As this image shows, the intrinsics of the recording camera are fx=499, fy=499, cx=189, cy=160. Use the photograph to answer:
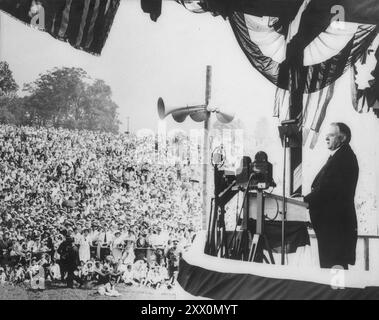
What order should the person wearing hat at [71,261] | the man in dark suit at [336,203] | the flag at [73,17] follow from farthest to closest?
the man in dark suit at [336,203]
the flag at [73,17]
the person wearing hat at [71,261]

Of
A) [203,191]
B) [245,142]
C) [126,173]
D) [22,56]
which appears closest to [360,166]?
[245,142]

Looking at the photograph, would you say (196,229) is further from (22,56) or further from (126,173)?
(22,56)

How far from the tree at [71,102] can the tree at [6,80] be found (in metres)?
0.12

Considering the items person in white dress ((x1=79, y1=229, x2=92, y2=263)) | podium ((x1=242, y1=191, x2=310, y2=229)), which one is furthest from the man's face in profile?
person in white dress ((x1=79, y1=229, x2=92, y2=263))

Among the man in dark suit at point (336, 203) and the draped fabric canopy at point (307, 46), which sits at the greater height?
the draped fabric canopy at point (307, 46)

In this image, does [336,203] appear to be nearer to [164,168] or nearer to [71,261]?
[164,168]

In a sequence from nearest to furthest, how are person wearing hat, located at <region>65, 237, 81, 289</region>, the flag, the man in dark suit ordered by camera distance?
person wearing hat, located at <region>65, 237, 81, 289</region> < the flag < the man in dark suit

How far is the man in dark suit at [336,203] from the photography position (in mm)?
4504

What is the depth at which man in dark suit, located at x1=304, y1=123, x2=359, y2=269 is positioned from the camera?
450 cm

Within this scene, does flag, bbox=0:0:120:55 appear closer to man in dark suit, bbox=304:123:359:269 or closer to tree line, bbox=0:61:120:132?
tree line, bbox=0:61:120:132

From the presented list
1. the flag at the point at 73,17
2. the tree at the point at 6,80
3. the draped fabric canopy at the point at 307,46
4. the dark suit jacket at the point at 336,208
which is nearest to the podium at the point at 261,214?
the dark suit jacket at the point at 336,208

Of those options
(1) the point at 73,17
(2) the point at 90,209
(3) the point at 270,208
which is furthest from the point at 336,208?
(1) the point at 73,17

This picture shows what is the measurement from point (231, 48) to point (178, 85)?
0.59m

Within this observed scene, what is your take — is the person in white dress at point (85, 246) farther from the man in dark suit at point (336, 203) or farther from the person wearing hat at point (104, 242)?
the man in dark suit at point (336, 203)
